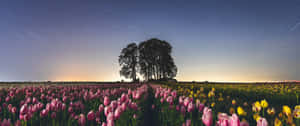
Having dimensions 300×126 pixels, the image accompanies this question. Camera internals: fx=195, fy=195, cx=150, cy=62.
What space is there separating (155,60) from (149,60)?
1.44 m

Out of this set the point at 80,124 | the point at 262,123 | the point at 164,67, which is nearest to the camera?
the point at 262,123

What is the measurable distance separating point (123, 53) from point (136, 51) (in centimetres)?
338

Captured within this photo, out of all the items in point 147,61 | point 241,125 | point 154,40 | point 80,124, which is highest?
point 154,40

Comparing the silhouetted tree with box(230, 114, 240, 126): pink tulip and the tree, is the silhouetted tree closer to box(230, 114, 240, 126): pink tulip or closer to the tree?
the tree

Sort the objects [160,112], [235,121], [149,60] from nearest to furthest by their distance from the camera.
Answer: [235,121], [160,112], [149,60]

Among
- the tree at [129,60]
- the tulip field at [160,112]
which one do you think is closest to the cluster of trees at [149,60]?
the tree at [129,60]

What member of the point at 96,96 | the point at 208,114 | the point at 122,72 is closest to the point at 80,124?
the point at 208,114

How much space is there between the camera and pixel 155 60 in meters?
45.6

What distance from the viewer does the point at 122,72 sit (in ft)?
159

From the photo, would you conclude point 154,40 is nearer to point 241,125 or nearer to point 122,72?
point 122,72

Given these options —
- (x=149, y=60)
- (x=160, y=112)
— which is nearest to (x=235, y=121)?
(x=160, y=112)

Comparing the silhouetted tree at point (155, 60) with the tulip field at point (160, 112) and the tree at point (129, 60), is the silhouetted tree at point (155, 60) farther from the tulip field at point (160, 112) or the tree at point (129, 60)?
the tulip field at point (160, 112)

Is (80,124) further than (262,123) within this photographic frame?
Yes

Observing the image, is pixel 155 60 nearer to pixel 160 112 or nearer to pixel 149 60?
pixel 149 60
